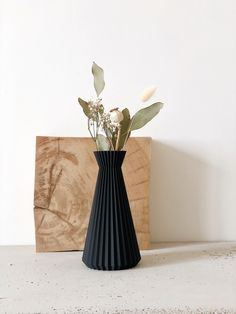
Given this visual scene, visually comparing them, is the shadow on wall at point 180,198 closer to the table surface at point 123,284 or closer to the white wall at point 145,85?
the white wall at point 145,85

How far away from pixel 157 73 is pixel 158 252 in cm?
50

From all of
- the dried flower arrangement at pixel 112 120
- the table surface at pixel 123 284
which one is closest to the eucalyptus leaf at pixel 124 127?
the dried flower arrangement at pixel 112 120

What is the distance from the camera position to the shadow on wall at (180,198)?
3.10 ft

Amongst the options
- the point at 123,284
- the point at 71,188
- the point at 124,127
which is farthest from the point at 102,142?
the point at 123,284

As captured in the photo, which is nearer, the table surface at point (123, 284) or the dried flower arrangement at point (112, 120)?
the table surface at point (123, 284)

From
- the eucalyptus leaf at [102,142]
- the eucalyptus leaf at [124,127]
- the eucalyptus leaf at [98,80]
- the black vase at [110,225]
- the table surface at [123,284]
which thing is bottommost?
the table surface at [123,284]

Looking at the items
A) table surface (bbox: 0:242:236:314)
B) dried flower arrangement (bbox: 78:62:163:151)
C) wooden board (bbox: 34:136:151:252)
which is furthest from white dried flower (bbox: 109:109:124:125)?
table surface (bbox: 0:242:236:314)

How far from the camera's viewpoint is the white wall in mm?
923

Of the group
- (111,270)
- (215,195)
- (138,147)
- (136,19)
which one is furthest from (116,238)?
(136,19)

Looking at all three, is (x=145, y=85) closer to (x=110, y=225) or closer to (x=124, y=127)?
(x=124, y=127)

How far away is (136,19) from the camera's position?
943 millimetres

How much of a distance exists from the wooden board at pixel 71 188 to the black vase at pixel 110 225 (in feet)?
0.47

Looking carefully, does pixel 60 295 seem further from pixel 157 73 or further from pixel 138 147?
pixel 157 73

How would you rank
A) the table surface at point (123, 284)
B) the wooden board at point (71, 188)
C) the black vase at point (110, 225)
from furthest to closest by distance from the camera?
the wooden board at point (71, 188)
the black vase at point (110, 225)
the table surface at point (123, 284)
